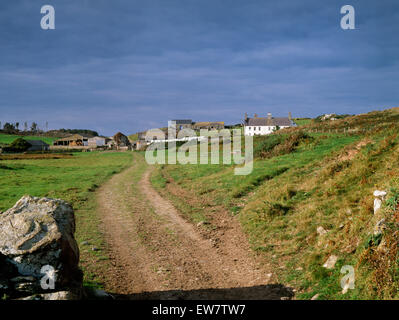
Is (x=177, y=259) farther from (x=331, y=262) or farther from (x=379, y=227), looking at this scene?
(x=379, y=227)

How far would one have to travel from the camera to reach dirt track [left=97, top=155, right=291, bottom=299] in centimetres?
832

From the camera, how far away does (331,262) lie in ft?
28.2

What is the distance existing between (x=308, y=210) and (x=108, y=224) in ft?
29.6

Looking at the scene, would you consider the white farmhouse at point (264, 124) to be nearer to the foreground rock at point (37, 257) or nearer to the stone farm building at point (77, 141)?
the stone farm building at point (77, 141)

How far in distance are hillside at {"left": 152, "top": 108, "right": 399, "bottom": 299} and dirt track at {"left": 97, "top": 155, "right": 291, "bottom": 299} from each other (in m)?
0.68

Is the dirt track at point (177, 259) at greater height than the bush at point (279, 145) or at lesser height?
lesser

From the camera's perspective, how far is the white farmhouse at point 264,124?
115000 millimetres

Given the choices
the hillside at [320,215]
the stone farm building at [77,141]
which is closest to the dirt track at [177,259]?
the hillside at [320,215]

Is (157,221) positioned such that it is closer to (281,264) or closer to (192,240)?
(192,240)

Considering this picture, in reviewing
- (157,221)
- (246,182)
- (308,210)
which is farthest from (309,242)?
(246,182)

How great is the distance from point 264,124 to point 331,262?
11014cm

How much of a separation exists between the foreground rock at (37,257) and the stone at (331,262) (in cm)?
638

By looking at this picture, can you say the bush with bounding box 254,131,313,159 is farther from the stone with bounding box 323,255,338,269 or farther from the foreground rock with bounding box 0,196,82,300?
the foreground rock with bounding box 0,196,82,300

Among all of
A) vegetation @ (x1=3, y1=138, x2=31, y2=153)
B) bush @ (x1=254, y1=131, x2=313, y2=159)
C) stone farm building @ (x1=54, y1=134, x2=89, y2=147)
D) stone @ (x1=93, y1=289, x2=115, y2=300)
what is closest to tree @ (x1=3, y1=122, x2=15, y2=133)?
stone farm building @ (x1=54, y1=134, x2=89, y2=147)
